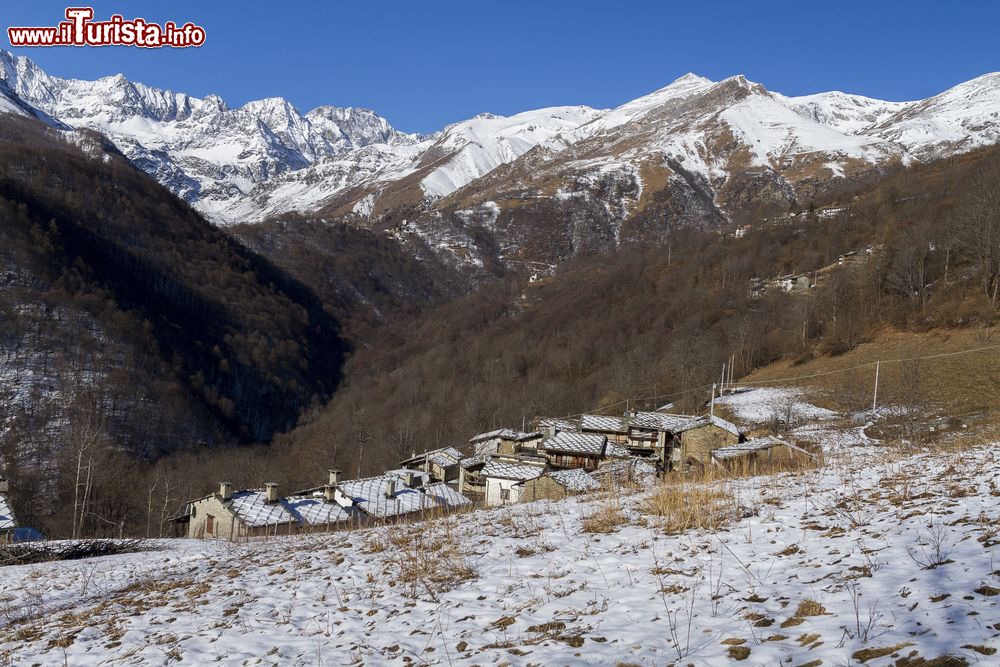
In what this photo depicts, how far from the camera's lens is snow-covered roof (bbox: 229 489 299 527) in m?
35.4

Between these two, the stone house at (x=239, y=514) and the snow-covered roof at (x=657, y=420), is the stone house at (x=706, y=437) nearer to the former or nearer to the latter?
the snow-covered roof at (x=657, y=420)

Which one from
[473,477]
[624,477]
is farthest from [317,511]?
[624,477]

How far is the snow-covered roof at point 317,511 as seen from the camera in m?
36.2

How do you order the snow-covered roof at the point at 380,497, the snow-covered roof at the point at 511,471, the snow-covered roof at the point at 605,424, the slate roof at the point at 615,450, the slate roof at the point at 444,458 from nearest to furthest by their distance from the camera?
1. the snow-covered roof at the point at 380,497
2. the snow-covered roof at the point at 511,471
3. the slate roof at the point at 615,450
4. the snow-covered roof at the point at 605,424
5. the slate roof at the point at 444,458

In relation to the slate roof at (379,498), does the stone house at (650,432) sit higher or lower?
higher

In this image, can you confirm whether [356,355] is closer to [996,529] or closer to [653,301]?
[653,301]

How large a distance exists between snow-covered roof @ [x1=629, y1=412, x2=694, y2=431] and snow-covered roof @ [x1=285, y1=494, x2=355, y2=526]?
24.5 m

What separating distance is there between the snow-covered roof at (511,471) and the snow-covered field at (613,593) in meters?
29.9

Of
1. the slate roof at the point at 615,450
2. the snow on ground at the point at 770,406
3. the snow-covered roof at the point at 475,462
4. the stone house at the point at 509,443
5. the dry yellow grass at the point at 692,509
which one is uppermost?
the dry yellow grass at the point at 692,509

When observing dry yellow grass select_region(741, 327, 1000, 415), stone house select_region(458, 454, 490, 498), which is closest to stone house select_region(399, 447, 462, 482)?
stone house select_region(458, 454, 490, 498)

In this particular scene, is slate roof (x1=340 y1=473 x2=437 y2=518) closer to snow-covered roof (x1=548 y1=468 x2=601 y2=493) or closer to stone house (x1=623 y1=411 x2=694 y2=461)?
snow-covered roof (x1=548 y1=468 x2=601 y2=493)

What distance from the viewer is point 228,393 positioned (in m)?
128

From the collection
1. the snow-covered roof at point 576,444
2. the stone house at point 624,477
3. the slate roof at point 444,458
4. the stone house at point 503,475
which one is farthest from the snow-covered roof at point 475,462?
the stone house at point 624,477

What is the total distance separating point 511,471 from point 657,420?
16.1 metres
